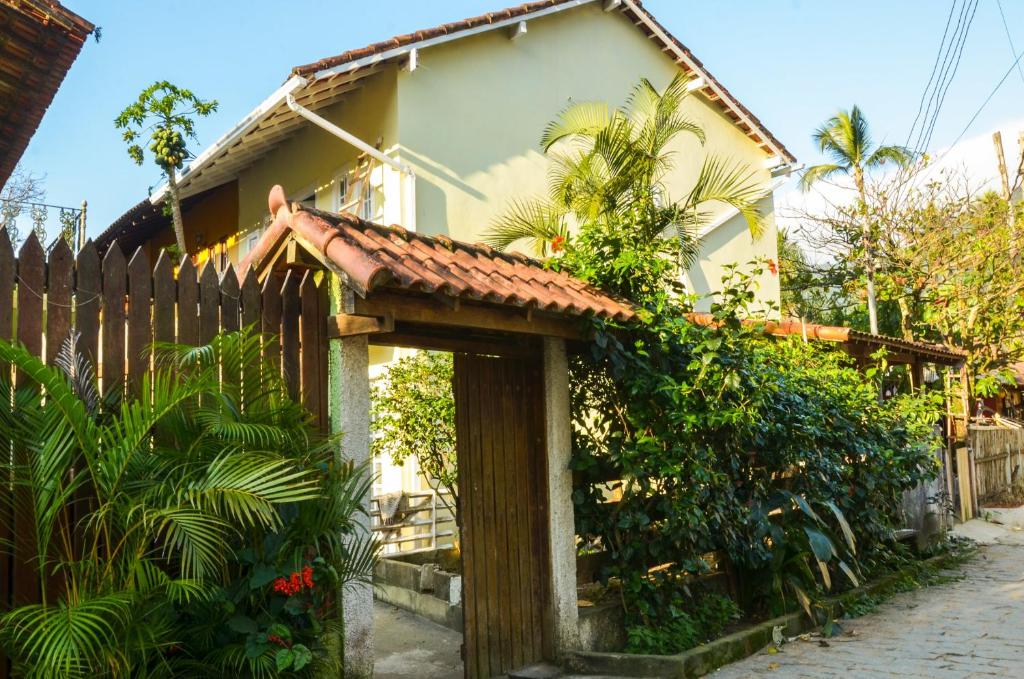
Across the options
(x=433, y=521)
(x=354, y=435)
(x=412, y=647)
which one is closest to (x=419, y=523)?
(x=433, y=521)

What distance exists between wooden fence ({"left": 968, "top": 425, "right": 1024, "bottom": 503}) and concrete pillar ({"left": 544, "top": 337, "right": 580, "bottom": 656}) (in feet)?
37.6

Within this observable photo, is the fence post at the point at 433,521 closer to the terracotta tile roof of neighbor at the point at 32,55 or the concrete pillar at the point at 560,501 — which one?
the concrete pillar at the point at 560,501

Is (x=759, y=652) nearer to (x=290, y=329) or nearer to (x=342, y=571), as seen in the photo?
(x=342, y=571)

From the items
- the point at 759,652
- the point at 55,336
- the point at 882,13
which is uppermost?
the point at 882,13

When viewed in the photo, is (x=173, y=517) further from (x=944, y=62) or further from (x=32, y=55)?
(x=944, y=62)

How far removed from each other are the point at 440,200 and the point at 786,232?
15892 mm

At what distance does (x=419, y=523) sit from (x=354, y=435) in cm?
622

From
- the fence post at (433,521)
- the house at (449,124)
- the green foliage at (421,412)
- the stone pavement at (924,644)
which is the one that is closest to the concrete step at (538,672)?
the stone pavement at (924,644)

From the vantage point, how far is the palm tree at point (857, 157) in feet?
60.1

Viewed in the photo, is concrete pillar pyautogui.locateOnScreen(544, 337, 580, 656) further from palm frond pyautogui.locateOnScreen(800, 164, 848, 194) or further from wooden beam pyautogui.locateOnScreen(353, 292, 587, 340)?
palm frond pyautogui.locateOnScreen(800, 164, 848, 194)

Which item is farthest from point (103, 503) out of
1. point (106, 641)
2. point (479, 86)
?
point (479, 86)

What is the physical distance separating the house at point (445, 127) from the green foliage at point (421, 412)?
169 centimetres

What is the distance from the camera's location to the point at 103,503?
3646mm

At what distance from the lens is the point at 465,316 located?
18.0ft
